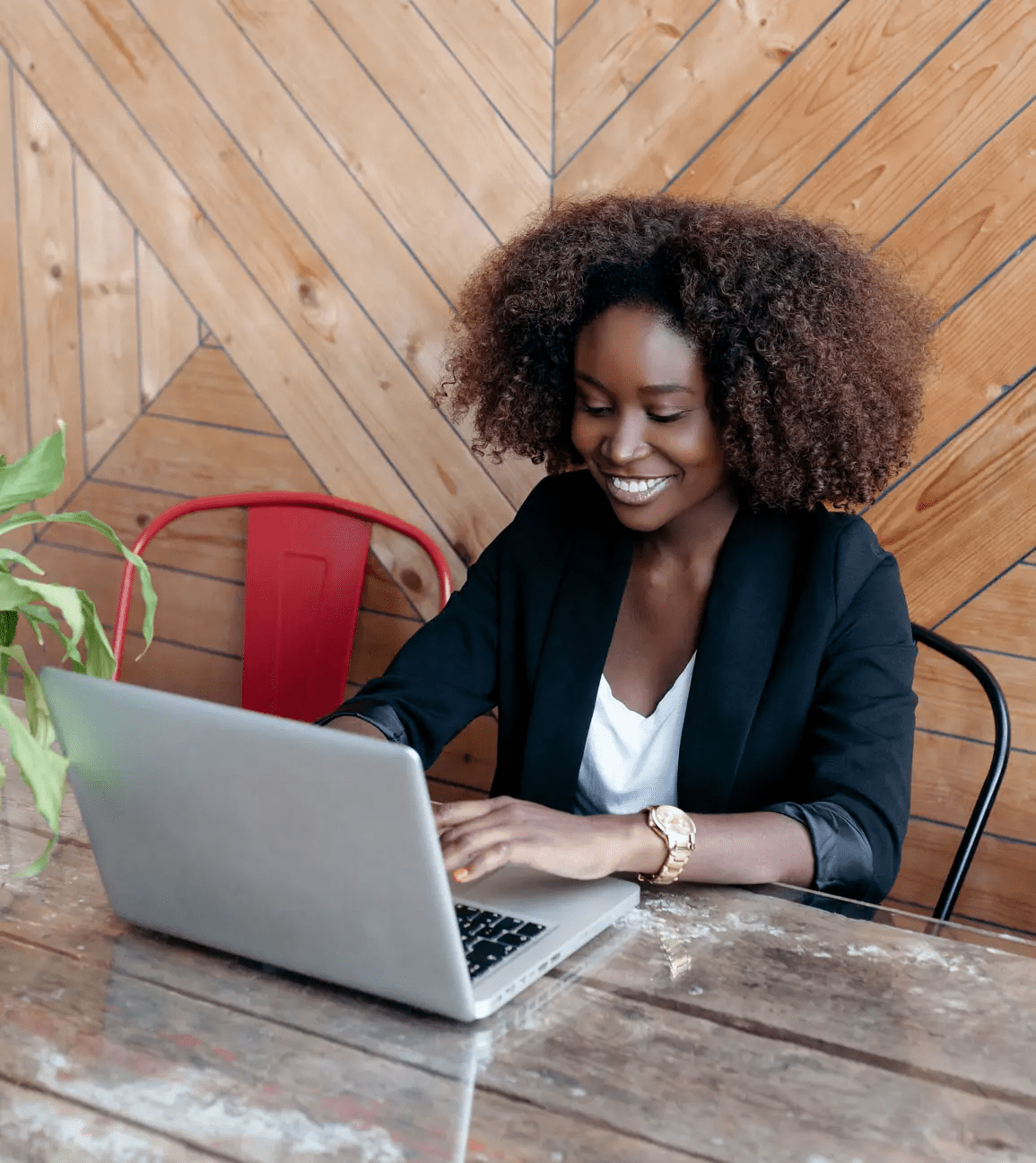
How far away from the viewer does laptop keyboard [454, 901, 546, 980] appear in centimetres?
94

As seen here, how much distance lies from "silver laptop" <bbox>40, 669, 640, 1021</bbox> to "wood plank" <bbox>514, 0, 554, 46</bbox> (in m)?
1.47

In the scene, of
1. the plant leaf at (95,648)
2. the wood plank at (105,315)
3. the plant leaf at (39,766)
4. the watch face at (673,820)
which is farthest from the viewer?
the wood plank at (105,315)

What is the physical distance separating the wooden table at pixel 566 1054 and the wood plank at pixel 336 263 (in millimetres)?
1237

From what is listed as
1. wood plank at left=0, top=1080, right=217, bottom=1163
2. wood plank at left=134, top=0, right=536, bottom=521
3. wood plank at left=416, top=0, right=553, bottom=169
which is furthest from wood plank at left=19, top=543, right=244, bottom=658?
wood plank at left=0, top=1080, right=217, bottom=1163

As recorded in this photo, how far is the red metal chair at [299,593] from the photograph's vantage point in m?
2.10

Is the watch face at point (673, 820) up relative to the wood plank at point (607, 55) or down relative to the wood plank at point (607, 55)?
down

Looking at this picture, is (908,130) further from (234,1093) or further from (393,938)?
(234,1093)

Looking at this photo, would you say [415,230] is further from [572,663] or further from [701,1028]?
[701,1028]

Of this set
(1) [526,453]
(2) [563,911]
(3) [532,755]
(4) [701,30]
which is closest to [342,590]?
(1) [526,453]

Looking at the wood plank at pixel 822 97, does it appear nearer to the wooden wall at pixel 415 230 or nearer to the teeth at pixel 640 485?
the wooden wall at pixel 415 230

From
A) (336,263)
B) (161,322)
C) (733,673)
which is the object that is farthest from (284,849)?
(161,322)

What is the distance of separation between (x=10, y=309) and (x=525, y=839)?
2.02 metres

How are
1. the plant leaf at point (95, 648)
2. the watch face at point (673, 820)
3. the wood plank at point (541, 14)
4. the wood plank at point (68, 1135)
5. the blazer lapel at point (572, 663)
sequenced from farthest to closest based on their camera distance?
the wood plank at point (541, 14) < the blazer lapel at point (572, 663) < the watch face at point (673, 820) < the plant leaf at point (95, 648) < the wood plank at point (68, 1135)

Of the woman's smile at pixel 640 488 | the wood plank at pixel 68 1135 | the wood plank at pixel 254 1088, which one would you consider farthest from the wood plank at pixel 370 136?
the wood plank at pixel 68 1135
